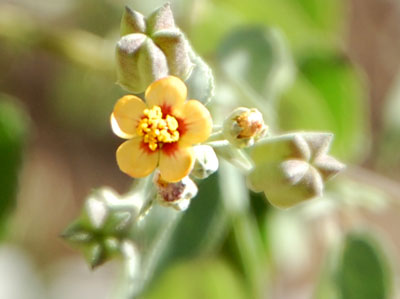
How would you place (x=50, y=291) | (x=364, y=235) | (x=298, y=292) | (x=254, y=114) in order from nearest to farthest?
(x=254, y=114), (x=364, y=235), (x=298, y=292), (x=50, y=291)

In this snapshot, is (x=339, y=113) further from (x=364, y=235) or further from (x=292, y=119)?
(x=364, y=235)

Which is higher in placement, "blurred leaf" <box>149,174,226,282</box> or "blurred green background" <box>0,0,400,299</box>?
"blurred green background" <box>0,0,400,299</box>

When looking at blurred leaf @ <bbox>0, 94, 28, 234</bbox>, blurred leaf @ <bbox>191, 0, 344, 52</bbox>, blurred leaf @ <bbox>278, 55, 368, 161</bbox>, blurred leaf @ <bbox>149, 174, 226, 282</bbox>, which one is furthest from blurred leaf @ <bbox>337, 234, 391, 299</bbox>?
blurred leaf @ <bbox>0, 94, 28, 234</bbox>

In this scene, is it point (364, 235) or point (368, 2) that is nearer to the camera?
point (364, 235)

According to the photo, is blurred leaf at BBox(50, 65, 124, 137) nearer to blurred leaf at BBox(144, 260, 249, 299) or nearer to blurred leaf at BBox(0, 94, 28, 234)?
blurred leaf at BBox(0, 94, 28, 234)

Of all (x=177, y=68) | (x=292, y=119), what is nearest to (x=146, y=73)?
(x=177, y=68)

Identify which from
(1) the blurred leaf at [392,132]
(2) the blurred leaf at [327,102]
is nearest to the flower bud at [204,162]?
(2) the blurred leaf at [327,102]

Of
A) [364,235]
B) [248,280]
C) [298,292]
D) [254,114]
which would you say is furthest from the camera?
[298,292]
